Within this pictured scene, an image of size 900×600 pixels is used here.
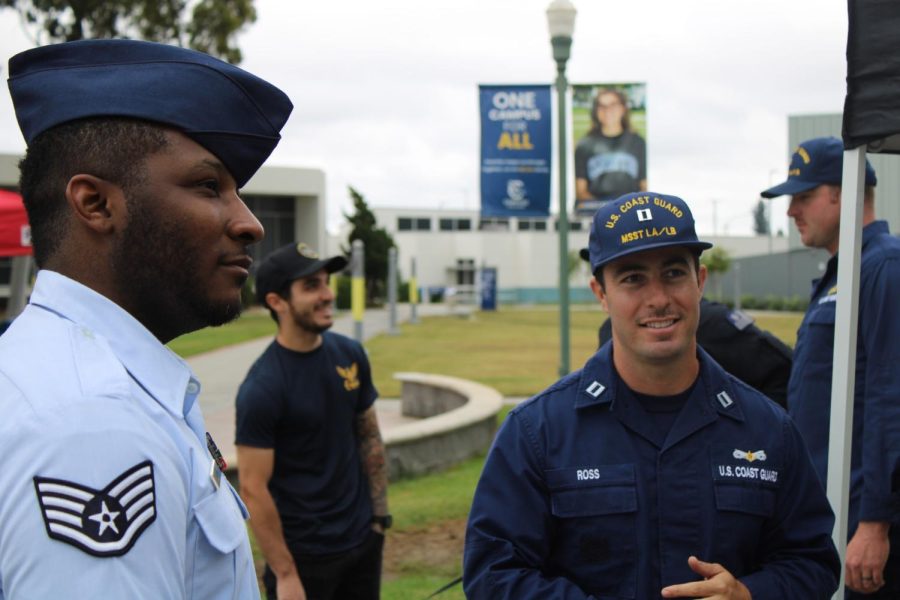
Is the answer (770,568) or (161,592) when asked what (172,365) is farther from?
(770,568)

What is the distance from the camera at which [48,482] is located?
975mm

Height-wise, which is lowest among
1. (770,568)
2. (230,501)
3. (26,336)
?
(770,568)

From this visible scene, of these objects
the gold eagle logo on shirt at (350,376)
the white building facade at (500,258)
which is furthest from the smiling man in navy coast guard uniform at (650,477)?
the white building facade at (500,258)

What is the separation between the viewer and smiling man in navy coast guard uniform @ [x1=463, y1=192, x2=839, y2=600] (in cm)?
221

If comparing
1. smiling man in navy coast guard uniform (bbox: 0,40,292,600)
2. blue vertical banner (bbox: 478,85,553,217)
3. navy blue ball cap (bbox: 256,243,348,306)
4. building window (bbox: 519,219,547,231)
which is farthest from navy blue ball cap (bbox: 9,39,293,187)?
building window (bbox: 519,219,547,231)

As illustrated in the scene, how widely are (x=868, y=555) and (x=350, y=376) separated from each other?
7.28ft

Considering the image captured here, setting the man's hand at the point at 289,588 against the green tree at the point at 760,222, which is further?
the green tree at the point at 760,222

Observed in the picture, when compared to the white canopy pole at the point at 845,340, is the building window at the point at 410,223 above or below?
above

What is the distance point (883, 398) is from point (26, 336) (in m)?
2.83

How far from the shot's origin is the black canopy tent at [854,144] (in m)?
2.62

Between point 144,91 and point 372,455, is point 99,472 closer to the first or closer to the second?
point 144,91

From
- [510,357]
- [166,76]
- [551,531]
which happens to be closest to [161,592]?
[166,76]

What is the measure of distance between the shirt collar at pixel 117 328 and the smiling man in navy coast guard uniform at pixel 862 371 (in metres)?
2.59

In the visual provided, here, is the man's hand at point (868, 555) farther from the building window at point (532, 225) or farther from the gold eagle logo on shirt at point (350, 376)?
the building window at point (532, 225)
